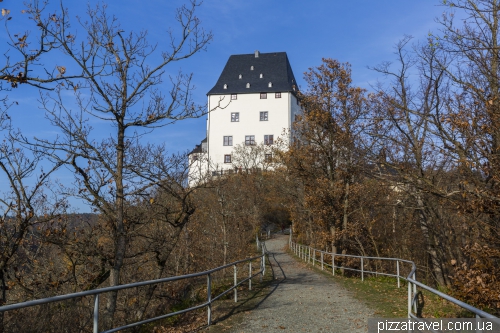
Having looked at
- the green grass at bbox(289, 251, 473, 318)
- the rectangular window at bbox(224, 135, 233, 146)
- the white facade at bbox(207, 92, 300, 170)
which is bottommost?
the green grass at bbox(289, 251, 473, 318)

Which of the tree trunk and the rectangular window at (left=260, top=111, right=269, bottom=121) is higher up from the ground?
the rectangular window at (left=260, top=111, right=269, bottom=121)

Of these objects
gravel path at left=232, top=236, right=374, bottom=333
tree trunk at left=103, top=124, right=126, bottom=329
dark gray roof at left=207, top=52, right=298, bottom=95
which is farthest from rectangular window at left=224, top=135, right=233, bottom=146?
tree trunk at left=103, top=124, right=126, bottom=329

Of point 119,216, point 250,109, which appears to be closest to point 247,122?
point 250,109

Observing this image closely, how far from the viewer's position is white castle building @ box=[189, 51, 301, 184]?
6825 cm

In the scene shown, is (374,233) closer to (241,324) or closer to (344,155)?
(344,155)

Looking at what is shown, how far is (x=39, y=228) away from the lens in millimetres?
12156

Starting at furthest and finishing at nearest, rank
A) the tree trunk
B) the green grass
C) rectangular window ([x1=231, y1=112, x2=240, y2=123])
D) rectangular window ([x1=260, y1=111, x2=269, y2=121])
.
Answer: rectangular window ([x1=231, y1=112, x2=240, y2=123]), rectangular window ([x1=260, y1=111, x2=269, y2=121]), the tree trunk, the green grass

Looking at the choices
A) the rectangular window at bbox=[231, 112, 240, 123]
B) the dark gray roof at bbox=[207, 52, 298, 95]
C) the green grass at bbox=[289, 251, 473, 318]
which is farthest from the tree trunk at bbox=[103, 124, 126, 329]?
the dark gray roof at bbox=[207, 52, 298, 95]

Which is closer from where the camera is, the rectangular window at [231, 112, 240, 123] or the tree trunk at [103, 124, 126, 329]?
the tree trunk at [103, 124, 126, 329]

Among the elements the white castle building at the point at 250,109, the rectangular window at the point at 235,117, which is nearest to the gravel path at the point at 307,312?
the white castle building at the point at 250,109

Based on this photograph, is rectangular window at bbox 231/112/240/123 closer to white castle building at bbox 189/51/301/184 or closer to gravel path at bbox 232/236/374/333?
white castle building at bbox 189/51/301/184

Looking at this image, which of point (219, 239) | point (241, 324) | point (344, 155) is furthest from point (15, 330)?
point (344, 155)

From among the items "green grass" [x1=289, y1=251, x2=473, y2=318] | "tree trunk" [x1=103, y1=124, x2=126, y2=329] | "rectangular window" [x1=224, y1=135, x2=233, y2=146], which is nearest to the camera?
"green grass" [x1=289, y1=251, x2=473, y2=318]

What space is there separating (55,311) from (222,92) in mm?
65504
